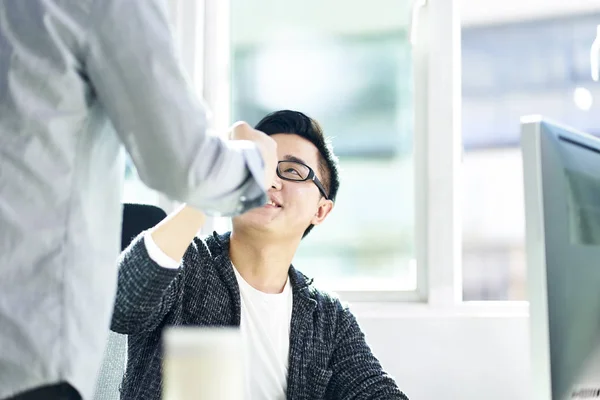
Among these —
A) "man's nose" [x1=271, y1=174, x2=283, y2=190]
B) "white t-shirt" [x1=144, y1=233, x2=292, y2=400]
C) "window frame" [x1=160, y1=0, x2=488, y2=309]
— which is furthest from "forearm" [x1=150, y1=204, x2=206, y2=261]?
"window frame" [x1=160, y1=0, x2=488, y2=309]

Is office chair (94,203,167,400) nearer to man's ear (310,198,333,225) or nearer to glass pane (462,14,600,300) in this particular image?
man's ear (310,198,333,225)

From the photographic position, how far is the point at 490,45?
2.25 meters

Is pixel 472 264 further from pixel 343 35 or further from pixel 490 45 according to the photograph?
pixel 343 35

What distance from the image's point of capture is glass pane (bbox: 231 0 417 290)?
7.46 ft

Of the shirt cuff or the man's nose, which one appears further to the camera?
the man's nose

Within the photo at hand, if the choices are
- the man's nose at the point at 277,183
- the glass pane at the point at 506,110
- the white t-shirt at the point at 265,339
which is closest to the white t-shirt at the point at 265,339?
the white t-shirt at the point at 265,339

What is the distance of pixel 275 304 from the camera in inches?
64.5

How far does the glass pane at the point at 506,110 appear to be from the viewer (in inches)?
86.0

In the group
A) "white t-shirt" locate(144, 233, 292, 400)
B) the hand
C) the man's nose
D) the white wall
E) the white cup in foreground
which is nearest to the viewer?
the white cup in foreground

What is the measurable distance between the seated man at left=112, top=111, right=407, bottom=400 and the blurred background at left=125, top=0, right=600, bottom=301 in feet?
1.66

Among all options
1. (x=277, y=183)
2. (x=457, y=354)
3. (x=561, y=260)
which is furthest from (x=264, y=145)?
(x=457, y=354)

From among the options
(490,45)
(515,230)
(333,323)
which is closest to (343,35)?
(490,45)

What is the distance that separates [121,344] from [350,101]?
1151 mm

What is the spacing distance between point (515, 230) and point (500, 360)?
424mm
